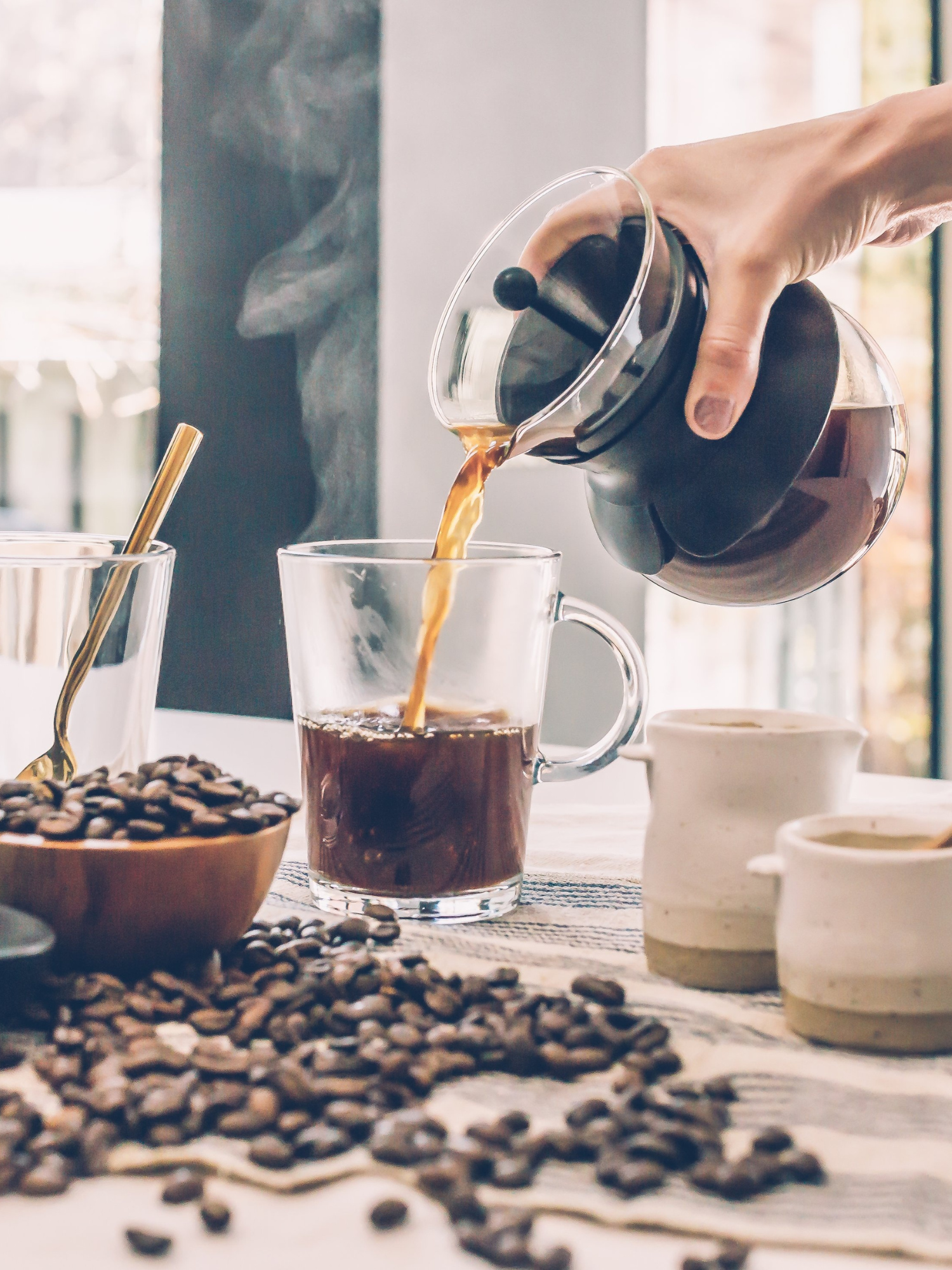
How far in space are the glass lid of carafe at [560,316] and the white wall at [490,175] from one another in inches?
63.1

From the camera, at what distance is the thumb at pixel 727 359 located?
881 millimetres

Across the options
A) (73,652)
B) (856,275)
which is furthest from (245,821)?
(856,275)

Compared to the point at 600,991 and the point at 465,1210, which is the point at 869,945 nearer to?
the point at 600,991

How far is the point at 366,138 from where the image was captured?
2740mm

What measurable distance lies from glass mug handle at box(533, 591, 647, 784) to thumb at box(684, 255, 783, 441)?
0.19 meters

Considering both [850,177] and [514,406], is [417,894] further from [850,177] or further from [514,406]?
[850,177]

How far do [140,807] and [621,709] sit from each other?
0.40 m

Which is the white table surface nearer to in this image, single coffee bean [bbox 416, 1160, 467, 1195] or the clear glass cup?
single coffee bean [bbox 416, 1160, 467, 1195]

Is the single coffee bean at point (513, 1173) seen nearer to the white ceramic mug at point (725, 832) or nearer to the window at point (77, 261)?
the white ceramic mug at point (725, 832)

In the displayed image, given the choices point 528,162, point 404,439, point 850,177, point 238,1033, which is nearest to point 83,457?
point 404,439

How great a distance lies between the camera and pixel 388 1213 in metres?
0.49

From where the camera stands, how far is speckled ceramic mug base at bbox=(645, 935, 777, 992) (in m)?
0.78

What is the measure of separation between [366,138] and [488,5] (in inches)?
14.5

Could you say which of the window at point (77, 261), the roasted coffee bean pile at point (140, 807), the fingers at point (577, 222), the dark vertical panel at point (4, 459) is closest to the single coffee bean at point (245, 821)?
the roasted coffee bean pile at point (140, 807)
